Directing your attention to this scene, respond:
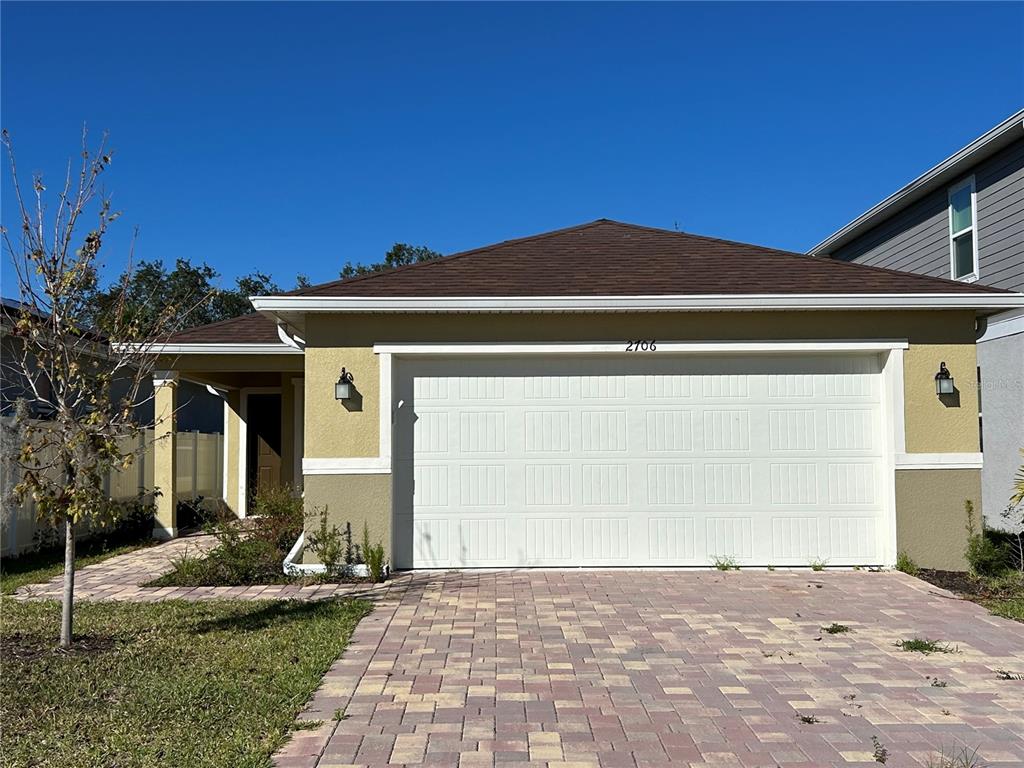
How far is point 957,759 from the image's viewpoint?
4.15m

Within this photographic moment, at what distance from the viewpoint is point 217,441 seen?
56.1ft

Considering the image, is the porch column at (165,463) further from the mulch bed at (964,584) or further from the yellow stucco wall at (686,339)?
the mulch bed at (964,584)

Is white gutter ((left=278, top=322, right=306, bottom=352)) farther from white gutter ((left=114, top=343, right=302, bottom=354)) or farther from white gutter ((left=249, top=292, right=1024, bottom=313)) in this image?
white gutter ((left=114, top=343, right=302, bottom=354))

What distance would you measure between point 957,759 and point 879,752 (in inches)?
14.1

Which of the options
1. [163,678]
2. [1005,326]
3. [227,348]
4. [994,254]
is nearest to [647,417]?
[163,678]

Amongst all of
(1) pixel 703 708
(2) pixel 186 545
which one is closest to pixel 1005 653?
(1) pixel 703 708

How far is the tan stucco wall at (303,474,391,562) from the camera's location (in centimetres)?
909

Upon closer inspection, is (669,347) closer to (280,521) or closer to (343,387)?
(343,387)

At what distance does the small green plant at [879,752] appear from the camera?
4164mm

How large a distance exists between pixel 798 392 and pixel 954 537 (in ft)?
7.51

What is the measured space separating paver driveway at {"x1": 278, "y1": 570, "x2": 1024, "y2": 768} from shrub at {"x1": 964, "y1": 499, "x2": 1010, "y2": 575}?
1260mm

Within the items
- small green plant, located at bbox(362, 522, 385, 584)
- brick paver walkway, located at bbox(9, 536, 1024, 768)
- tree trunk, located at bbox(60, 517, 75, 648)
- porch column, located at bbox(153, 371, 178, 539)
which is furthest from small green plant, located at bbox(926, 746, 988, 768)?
porch column, located at bbox(153, 371, 178, 539)

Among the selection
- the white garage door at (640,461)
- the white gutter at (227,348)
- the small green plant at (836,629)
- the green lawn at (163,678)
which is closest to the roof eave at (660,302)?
the white garage door at (640,461)

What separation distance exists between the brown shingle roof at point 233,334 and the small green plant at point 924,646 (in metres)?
9.73
